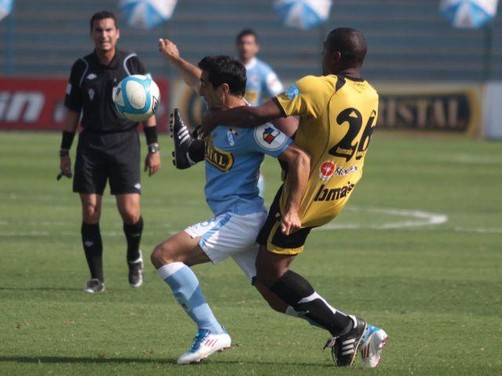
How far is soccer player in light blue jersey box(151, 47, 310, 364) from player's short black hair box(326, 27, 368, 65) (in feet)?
1.82

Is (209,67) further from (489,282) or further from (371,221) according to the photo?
(371,221)

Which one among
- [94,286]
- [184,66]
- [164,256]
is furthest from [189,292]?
[94,286]

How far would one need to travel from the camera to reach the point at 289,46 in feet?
130

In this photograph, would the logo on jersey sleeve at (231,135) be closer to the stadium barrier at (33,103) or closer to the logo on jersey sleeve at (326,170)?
the logo on jersey sleeve at (326,170)

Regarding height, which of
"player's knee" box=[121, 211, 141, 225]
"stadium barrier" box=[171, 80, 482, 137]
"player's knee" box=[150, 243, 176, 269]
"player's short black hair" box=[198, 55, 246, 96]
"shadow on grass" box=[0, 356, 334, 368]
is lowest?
"stadium barrier" box=[171, 80, 482, 137]

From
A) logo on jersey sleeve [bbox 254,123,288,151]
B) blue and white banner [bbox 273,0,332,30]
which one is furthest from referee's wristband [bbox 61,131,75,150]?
blue and white banner [bbox 273,0,332,30]

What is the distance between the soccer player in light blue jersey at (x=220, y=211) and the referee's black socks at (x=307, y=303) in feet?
0.47

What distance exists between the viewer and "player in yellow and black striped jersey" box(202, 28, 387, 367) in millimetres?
6977

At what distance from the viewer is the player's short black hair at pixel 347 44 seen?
23.4 ft

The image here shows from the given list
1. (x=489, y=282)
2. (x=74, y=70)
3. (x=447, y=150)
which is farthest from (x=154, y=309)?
(x=447, y=150)

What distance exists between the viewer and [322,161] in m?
7.15

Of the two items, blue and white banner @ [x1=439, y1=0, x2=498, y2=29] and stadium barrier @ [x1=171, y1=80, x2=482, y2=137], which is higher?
blue and white banner @ [x1=439, y1=0, x2=498, y2=29]

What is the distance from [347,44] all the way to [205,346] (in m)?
1.92

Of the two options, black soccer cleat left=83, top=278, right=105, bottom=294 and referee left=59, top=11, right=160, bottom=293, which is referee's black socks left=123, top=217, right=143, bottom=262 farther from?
black soccer cleat left=83, top=278, right=105, bottom=294
